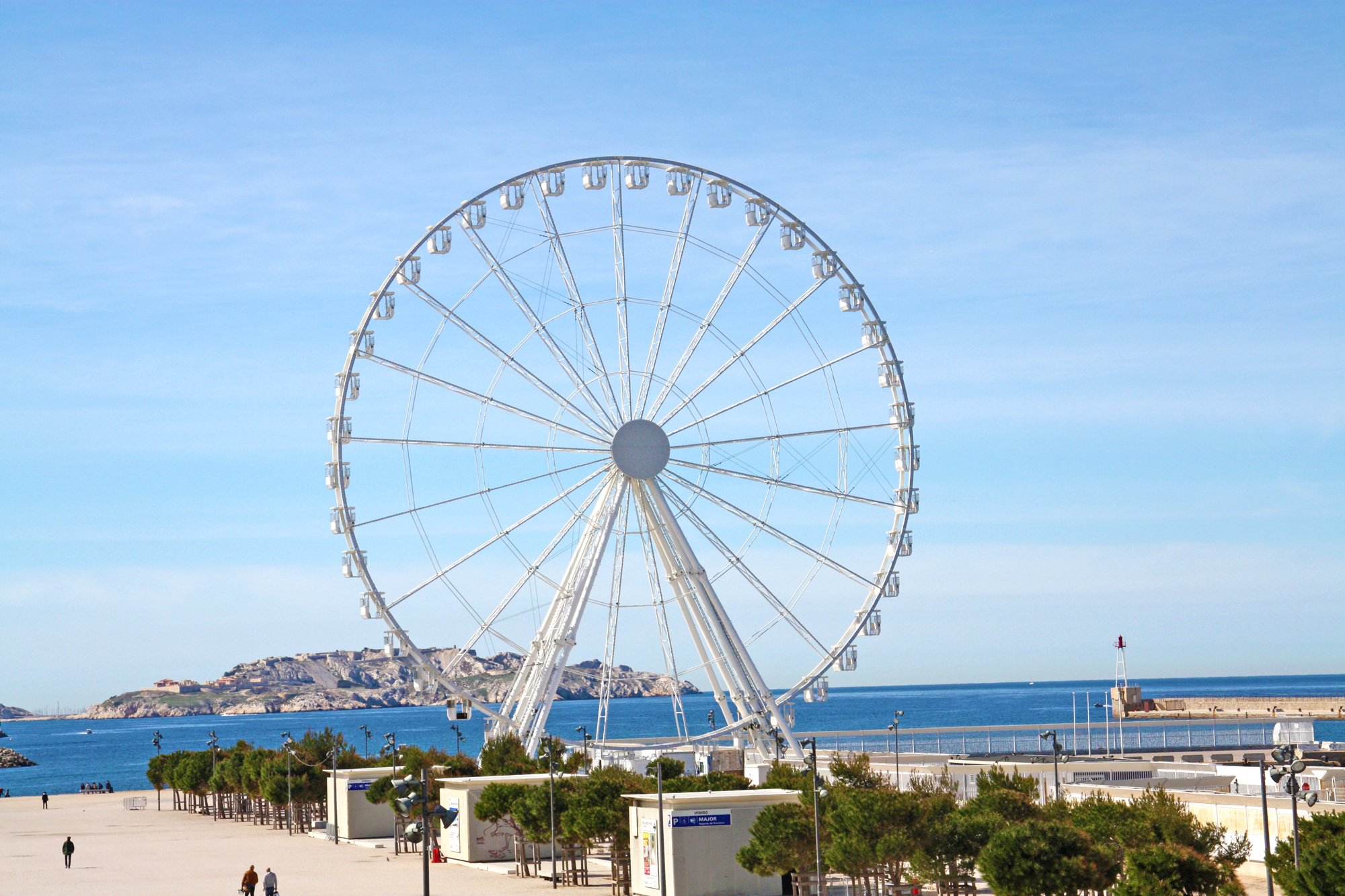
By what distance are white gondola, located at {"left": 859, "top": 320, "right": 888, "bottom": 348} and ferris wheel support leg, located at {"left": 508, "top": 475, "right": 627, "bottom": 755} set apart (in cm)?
978

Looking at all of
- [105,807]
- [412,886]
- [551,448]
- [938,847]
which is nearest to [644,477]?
[551,448]

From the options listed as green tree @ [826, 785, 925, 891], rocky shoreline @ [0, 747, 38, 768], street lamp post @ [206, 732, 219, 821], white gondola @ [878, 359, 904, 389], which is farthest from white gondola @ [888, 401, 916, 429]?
rocky shoreline @ [0, 747, 38, 768]

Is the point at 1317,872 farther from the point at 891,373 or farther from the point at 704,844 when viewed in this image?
the point at 891,373

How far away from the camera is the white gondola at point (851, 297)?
50.2 meters

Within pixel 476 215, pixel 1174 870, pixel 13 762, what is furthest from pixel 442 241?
pixel 13 762

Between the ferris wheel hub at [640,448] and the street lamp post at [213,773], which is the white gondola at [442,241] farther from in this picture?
the street lamp post at [213,773]

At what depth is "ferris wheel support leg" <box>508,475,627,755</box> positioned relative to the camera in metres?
46.7

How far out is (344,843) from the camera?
5638 centimetres

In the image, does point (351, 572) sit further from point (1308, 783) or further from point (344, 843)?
point (1308, 783)

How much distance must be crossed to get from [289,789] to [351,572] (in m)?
17.5

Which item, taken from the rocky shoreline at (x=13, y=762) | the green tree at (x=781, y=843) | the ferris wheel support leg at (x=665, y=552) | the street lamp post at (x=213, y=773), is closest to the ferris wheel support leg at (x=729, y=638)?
Result: the ferris wheel support leg at (x=665, y=552)

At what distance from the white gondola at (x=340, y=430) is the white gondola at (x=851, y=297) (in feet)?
52.4

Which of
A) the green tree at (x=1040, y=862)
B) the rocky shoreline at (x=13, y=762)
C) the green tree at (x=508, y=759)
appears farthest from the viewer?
the rocky shoreline at (x=13, y=762)

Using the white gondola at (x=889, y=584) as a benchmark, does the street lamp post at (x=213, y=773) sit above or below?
below
